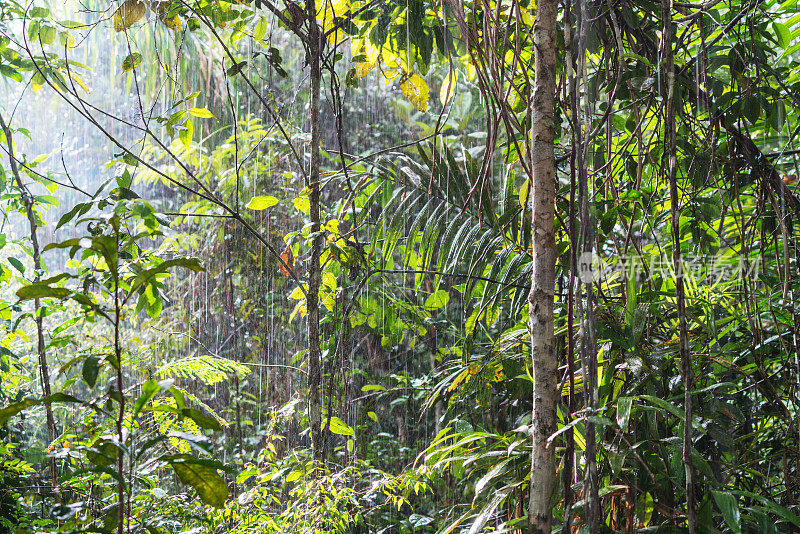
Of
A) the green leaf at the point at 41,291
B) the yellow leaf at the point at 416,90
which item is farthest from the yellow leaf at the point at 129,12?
the green leaf at the point at 41,291

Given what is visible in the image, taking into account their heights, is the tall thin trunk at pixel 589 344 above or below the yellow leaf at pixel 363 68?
below

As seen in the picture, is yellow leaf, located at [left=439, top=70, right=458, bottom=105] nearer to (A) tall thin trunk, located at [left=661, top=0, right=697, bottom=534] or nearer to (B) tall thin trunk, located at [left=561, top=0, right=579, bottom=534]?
(B) tall thin trunk, located at [left=561, top=0, right=579, bottom=534]

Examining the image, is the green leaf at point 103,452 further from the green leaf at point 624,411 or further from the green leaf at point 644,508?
the green leaf at point 644,508

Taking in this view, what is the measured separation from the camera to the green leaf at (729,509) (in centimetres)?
91

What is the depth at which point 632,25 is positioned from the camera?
112 cm

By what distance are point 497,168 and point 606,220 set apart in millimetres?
1638

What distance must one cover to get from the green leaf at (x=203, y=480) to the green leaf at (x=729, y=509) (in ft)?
2.46

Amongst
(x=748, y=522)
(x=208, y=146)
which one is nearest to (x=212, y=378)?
(x=748, y=522)

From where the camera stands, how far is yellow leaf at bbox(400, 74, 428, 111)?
1.66 metres

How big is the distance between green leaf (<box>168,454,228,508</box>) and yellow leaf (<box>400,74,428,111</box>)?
1165mm

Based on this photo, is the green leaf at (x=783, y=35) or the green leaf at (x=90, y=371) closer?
the green leaf at (x=90, y=371)

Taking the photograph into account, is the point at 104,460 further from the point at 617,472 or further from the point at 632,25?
the point at 632,25

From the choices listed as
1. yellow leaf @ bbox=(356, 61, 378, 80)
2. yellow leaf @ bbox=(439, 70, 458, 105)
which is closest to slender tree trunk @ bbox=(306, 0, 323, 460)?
yellow leaf @ bbox=(356, 61, 378, 80)

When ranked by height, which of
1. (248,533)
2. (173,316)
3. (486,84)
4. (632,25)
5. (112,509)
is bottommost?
(248,533)
